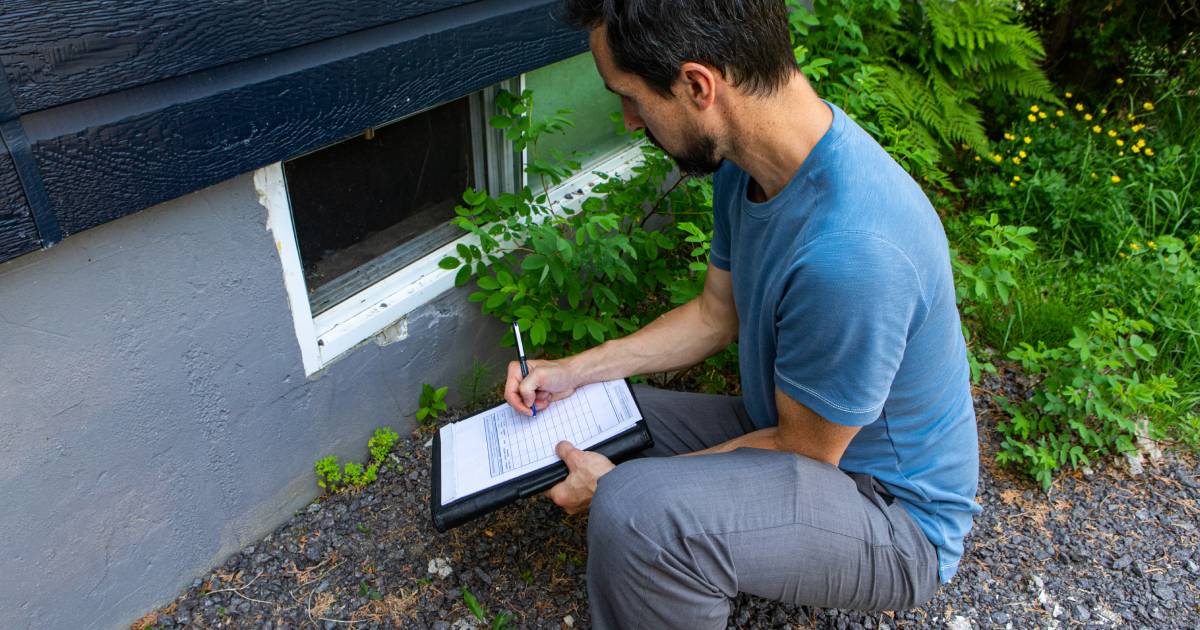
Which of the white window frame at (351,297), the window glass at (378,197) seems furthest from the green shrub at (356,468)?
the window glass at (378,197)

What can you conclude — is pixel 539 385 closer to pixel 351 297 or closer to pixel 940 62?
pixel 351 297

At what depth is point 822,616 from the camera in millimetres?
2277

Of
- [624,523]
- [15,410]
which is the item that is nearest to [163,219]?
[15,410]

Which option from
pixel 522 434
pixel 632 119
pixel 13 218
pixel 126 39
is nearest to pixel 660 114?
pixel 632 119

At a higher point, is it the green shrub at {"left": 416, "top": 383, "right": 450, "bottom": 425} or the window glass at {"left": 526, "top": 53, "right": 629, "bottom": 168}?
the window glass at {"left": 526, "top": 53, "right": 629, "bottom": 168}

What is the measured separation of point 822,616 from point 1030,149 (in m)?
3.29

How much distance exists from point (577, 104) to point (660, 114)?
60.8 inches

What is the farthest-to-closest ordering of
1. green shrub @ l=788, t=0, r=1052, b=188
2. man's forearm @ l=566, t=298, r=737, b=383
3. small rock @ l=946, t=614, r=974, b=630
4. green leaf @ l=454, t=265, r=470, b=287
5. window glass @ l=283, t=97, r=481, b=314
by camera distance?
green shrub @ l=788, t=0, r=1052, b=188, green leaf @ l=454, t=265, r=470, b=287, window glass @ l=283, t=97, r=481, b=314, small rock @ l=946, t=614, r=974, b=630, man's forearm @ l=566, t=298, r=737, b=383

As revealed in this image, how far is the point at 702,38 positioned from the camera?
60.2 inches

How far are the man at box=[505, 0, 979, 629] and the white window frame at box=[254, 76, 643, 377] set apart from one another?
2.05 ft

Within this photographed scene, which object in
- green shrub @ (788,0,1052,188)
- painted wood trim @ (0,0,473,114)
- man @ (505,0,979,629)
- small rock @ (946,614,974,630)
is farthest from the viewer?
green shrub @ (788,0,1052,188)

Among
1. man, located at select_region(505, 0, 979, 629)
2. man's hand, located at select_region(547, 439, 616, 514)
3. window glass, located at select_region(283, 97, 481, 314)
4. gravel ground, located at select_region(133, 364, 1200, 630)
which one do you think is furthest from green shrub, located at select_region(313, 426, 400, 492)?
man's hand, located at select_region(547, 439, 616, 514)

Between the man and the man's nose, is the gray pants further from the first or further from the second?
the man's nose

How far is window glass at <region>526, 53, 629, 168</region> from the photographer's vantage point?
2.92 m
